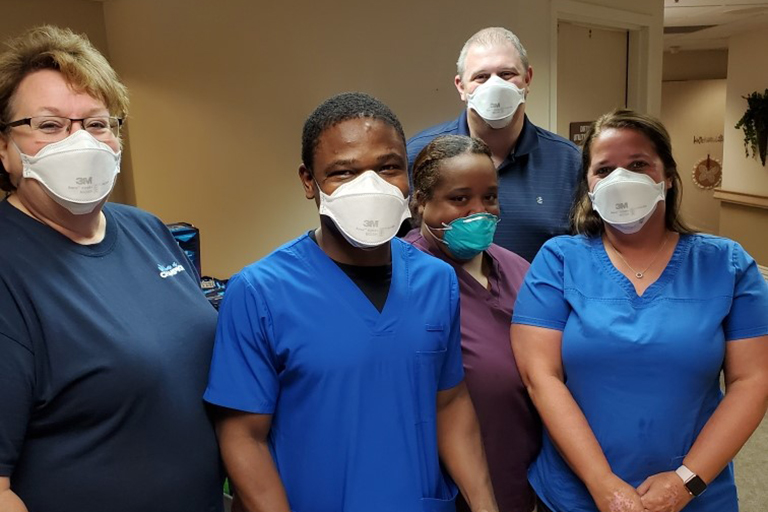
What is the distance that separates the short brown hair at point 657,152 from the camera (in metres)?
1.33

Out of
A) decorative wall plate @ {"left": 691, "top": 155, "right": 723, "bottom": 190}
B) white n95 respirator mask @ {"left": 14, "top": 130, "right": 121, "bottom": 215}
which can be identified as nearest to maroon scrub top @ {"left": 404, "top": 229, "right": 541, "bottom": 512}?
white n95 respirator mask @ {"left": 14, "top": 130, "right": 121, "bottom": 215}

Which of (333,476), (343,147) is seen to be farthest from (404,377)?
(343,147)

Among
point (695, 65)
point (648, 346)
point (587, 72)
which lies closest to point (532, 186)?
point (648, 346)

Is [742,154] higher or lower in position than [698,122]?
lower

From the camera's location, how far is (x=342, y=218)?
1.03m

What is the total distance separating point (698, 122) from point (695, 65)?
0.72m

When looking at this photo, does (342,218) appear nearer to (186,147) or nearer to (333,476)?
(333,476)

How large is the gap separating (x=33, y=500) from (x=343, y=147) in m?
0.71

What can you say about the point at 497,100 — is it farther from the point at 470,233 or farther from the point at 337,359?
the point at 337,359

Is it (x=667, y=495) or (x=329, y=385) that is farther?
(x=667, y=495)

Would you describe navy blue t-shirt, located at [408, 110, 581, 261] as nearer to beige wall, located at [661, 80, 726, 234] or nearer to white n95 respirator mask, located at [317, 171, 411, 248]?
white n95 respirator mask, located at [317, 171, 411, 248]

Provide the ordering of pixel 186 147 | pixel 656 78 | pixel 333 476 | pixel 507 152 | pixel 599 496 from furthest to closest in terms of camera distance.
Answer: pixel 656 78 → pixel 186 147 → pixel 507 152 → pixel 599 496 → pixel 333 476

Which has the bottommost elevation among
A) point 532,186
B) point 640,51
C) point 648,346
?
point 648,346

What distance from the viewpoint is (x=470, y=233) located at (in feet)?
4.37
